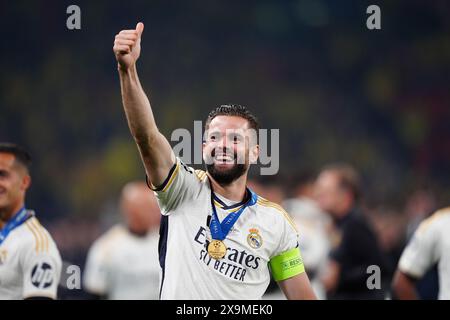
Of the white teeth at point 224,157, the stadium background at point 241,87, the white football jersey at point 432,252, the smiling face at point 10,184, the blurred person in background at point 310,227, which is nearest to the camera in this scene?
the white teeth at point 224,157

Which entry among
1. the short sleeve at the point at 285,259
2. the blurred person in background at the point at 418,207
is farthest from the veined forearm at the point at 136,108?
the blurred person in background at the point at 418,207

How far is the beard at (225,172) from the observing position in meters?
4.14

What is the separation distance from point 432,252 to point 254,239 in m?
2.31

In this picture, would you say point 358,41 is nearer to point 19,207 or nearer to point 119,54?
point 19,207

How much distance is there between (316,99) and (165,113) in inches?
155

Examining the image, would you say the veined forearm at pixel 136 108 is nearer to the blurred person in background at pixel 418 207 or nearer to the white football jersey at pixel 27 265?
the white football jersey at pixel 27 265

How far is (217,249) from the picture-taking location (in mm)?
4148

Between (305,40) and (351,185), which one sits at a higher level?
(305,40)

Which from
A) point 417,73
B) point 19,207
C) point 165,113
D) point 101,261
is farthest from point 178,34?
point 19,207

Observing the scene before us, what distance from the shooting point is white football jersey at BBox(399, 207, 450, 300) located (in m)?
6.00

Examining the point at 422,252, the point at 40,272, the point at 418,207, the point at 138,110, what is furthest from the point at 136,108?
the point at 418,207

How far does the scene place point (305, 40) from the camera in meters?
22.4

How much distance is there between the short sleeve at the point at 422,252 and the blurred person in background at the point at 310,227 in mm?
2081

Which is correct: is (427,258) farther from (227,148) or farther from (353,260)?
(227,148)
